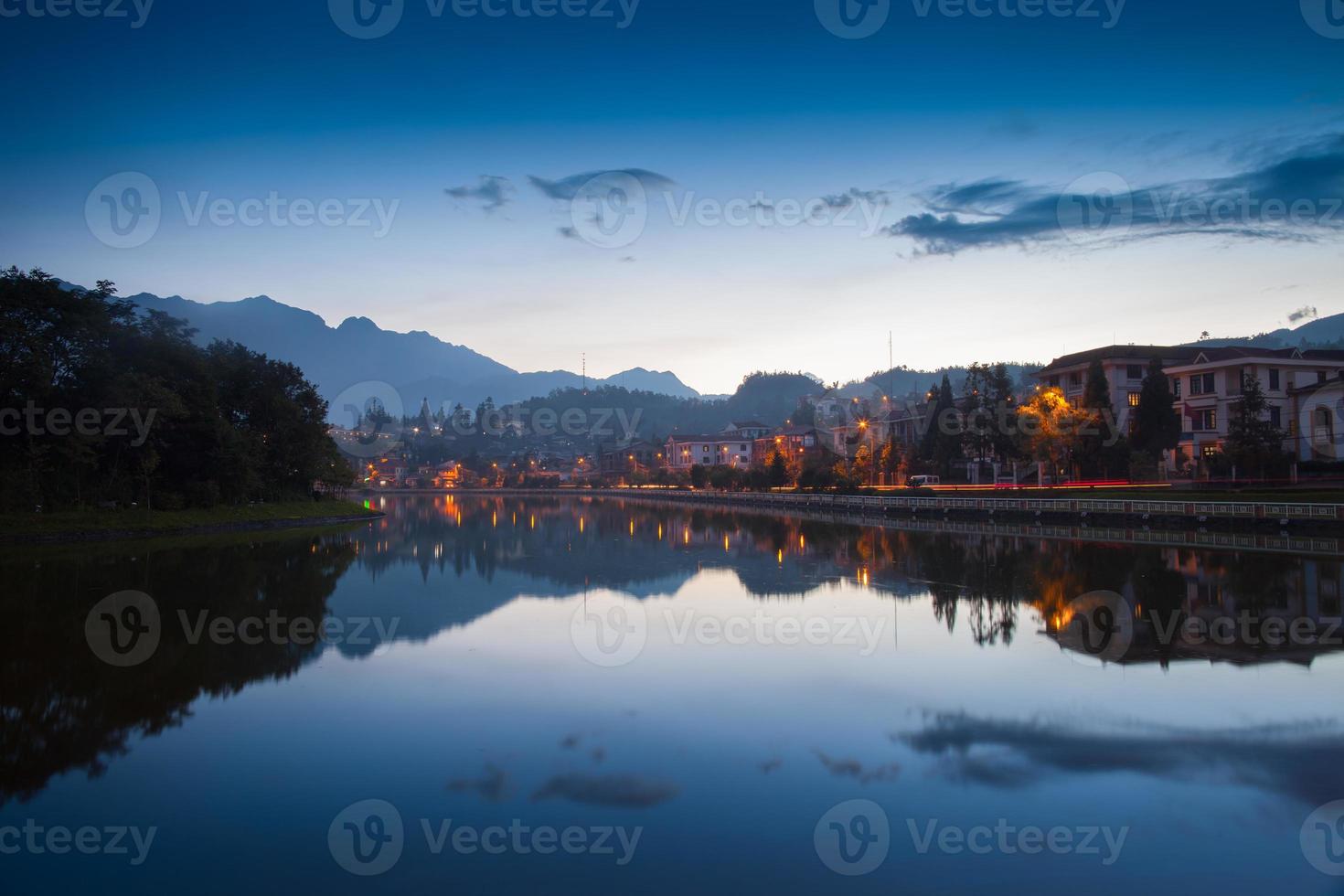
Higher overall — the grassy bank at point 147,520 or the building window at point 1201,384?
the building window at point 1201,384

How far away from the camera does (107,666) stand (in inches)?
478

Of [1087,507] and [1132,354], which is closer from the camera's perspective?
[1087,507]

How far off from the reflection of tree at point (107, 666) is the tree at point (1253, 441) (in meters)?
38.8

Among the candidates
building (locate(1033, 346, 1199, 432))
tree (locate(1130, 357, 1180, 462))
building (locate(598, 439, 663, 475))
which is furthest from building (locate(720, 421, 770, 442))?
tree (locate(1130, 357, 1180, 462))

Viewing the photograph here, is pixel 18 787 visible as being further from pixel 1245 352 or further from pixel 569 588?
pixel 1245 352

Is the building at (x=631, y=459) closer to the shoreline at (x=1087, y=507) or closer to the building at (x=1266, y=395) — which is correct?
the shoreline at (x=1087, y=507)

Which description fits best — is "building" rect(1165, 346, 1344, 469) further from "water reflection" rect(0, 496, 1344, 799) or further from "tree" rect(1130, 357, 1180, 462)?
"water reflection" rect(0, 496, 1344, 799)

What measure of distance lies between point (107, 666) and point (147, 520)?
1203 inches

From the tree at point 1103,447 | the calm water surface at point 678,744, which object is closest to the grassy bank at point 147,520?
the calm water surface at point 678,744

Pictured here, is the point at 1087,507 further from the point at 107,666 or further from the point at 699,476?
the point at 699,476

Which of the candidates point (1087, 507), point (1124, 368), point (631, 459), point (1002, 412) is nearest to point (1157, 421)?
point (1124, 368)

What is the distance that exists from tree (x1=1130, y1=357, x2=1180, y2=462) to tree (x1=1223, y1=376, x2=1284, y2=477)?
9.45m

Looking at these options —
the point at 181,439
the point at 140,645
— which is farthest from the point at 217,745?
the point at 181,439

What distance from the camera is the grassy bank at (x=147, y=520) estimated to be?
32750 mm
